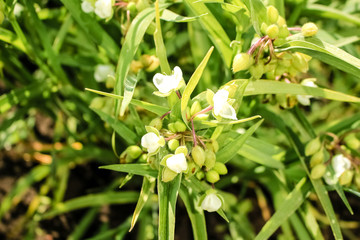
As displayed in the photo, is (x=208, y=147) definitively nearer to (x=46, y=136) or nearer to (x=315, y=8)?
(x=315, y=8)

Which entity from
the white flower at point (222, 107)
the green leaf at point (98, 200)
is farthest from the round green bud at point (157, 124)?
the green leaf at point (98, 200)

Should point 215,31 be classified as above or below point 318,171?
above

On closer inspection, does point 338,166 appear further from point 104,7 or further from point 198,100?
point 104,7

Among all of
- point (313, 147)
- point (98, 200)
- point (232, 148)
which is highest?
point (232, 148)

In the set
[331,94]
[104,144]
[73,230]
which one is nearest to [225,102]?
[331,94]

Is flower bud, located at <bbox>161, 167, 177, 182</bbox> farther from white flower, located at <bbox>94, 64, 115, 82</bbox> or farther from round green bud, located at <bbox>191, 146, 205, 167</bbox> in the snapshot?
white flower, located at <bbox>94, 64, 115, 82</bbox>

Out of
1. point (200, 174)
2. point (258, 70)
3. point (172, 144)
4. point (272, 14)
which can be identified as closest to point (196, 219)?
point (200, 174)
